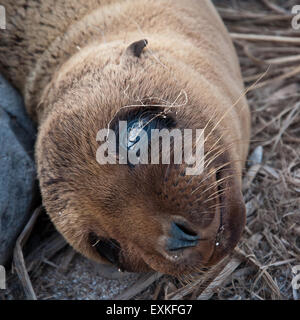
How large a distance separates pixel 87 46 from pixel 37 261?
154 cm

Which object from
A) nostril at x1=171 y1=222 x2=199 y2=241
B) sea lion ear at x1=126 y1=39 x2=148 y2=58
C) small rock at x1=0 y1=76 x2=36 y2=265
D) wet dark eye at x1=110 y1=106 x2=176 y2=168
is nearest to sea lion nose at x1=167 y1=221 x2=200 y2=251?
nostril at x1=171 y1=222 x2=199 y2=241

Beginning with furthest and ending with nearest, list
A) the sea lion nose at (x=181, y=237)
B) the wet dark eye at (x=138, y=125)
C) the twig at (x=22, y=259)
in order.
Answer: the twig at (x=22, y=259) < the wet dark eye at (x=138, y=125) < the sea lion nose at (x=181, y=237)

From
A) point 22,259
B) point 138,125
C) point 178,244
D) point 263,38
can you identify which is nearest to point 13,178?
point 22,259

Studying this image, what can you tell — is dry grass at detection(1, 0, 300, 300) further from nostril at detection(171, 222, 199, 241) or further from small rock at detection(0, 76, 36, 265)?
nostril at detection(171, 222, 199, 241)

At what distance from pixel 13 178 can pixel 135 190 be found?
50.0 inches

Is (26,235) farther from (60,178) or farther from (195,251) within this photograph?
(195,251)

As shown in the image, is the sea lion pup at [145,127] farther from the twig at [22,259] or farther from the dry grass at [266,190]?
the twig at [22,259]

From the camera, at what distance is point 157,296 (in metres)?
2.74

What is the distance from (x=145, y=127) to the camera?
7.06 ft

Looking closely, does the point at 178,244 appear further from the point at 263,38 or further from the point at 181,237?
the point at 263,38

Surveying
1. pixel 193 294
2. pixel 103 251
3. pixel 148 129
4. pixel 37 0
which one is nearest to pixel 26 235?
pixel 103 251

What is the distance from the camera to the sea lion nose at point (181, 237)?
1929 mm

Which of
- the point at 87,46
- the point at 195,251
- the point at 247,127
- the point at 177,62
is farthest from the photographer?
the point at 247,127

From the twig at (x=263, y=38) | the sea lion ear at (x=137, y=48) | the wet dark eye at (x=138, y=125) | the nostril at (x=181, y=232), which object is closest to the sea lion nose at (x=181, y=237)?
the nostril at (x=181, y=232)
